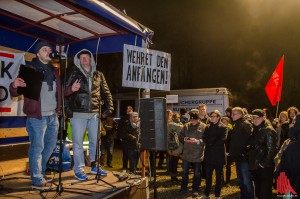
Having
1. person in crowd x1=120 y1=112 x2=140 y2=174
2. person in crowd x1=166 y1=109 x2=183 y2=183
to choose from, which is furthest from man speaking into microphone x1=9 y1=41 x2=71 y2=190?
person in crowd x1=120 y1=112 x2=140 y2=174

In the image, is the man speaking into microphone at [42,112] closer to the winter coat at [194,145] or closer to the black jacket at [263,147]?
the winter coat at [194,145]

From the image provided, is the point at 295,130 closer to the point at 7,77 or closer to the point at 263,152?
the point at 263,152

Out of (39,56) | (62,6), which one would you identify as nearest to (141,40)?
(62,6)

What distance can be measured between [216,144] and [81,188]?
3771 millimetres

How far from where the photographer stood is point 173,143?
30.5 feet

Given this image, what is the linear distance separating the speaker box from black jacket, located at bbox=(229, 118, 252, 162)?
6.70ft

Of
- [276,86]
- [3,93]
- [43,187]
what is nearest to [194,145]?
[43,187]

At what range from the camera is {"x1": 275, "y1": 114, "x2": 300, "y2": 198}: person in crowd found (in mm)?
4520

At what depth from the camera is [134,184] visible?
18.9ft

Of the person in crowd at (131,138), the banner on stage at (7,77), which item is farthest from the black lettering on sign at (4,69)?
the person in crowd at (131,138)

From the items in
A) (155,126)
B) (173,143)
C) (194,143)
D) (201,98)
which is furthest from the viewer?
(201,98)

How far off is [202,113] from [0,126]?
5594mm

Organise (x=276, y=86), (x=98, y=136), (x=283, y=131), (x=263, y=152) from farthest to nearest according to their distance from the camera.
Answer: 1. (x=276, y=86)
2. (x=283, y=131)
3. (x=263, y=152)
4. (x=98, y=136)

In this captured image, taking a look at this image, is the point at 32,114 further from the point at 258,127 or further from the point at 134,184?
the point at 258,127
